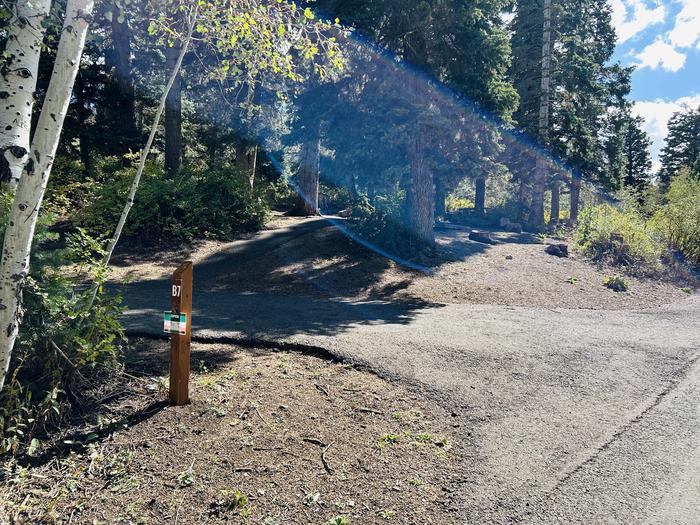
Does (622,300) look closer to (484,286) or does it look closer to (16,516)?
(484,286)

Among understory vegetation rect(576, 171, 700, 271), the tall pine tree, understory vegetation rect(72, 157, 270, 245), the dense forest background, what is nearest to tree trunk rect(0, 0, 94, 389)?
the dense forest background

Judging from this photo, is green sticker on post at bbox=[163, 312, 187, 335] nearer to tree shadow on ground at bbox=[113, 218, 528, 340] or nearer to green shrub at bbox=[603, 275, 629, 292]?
tree shadow on ground at bbox=[113, 218, 528, 340]

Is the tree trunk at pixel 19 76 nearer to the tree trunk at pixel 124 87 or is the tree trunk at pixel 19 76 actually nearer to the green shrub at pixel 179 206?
the green shrub at pixel 179 206

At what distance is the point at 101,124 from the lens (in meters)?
15.6

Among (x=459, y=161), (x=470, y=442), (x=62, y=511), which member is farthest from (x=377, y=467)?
(x=459, y=161)

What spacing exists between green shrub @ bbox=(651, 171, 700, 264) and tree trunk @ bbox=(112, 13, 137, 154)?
1723 centimetres

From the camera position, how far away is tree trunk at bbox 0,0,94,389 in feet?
9.32

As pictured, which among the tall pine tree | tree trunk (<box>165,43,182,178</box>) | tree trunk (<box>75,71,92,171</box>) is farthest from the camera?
the tall pine tree

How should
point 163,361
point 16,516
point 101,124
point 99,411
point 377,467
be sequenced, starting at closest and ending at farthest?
point 16,516, point 377,467, point 99,411, point 163,361, point 101,124

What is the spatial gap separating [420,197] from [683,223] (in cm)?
937

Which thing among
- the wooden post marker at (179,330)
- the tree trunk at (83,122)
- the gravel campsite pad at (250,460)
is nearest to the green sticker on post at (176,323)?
the wooden post marker at (179,330)

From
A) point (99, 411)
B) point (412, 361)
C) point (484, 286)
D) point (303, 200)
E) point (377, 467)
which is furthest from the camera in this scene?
point (303, 200)

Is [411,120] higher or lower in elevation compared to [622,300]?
higher

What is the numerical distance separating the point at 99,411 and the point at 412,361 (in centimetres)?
307
